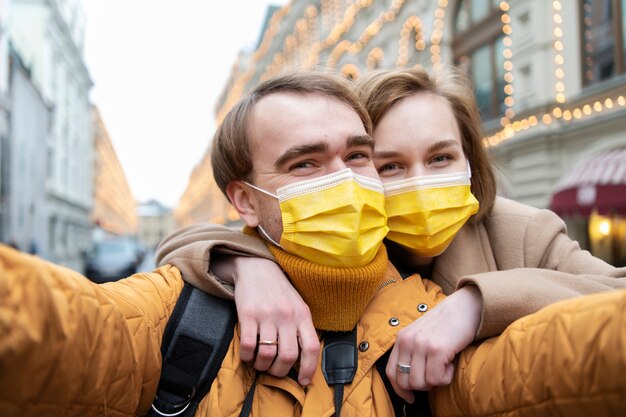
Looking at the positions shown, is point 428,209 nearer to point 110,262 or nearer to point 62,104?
point 110,262

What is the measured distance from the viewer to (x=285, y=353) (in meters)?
1.49

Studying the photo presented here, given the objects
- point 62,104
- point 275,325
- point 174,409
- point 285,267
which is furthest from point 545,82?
point 62,104

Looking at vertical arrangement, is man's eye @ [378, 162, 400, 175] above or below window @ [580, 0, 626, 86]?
below

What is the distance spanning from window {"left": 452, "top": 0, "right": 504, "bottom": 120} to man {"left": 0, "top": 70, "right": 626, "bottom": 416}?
13645 mm

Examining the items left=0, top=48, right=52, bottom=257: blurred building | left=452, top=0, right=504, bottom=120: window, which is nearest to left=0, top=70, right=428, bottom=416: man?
left=452, top=0, right=504, bottom=120: window

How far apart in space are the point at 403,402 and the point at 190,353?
27.0 inches

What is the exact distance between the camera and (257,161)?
1898 millimetres

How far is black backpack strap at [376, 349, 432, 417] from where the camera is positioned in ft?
5.07

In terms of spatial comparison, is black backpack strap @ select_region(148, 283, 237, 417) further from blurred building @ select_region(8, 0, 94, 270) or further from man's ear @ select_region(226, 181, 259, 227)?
blurred building @ select_region(8, 0, 94, 270)

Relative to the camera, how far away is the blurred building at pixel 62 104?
29.7m

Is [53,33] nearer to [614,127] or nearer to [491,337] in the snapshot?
[614,127]

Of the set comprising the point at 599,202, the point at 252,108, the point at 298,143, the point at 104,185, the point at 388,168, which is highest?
the point at 252,108

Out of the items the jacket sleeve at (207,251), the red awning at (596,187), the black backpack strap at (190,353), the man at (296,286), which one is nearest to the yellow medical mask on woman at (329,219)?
the man at (296,286)

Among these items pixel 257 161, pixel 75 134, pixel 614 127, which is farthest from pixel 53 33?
pixel 257 161
